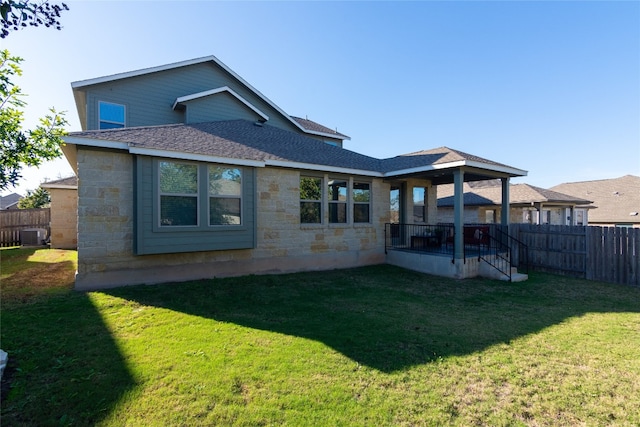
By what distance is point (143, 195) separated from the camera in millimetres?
6492

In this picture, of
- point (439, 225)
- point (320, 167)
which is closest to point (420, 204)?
point (439, 225)

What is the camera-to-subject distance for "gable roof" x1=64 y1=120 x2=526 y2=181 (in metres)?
6.61

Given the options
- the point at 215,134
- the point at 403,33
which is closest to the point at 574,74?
the point at 403,33

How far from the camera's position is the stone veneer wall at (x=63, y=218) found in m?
13.7

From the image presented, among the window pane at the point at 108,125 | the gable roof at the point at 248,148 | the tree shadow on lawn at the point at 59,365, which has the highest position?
the window pane at the point at 108,125

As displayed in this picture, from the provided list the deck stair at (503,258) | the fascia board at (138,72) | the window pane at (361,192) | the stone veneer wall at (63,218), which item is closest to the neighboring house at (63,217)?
the stone veneer wall at (63,218)

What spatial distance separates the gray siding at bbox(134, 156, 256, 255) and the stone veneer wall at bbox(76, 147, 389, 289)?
1.22ft

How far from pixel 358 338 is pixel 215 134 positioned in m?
7.56

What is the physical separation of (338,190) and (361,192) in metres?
0.98

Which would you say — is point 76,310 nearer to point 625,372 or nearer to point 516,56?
point 625,372

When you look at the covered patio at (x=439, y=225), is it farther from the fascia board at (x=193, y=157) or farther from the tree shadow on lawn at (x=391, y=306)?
the fascia board at (x=193, y=157)

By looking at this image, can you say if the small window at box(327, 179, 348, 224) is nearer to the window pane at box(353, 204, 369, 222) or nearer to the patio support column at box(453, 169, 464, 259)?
the window pane at box(353, 204, 369, 222)

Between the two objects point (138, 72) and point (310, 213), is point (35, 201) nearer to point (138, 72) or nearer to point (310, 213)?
point (138, 72)

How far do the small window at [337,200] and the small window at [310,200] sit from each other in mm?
453
